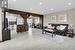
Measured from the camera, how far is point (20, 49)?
504cm

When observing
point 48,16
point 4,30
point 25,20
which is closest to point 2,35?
point 4,30

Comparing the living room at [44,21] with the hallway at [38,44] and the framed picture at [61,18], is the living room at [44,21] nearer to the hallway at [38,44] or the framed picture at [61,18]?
the framed picture at [61,18]

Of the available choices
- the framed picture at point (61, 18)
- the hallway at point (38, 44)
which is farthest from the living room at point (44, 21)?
the hallway at point (38, 44)

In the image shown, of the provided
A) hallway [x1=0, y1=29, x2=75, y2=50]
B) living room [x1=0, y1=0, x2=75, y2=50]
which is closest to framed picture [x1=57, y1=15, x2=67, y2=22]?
living room [x1=0, y1=0, x2=75, y2=50]

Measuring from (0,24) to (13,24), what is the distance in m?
10.1

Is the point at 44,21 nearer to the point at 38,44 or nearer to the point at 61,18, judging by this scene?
the point at 61,18

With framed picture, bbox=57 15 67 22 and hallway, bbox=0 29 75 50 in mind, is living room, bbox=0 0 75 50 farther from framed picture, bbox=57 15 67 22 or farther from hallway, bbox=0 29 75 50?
hallway, bbox=0 29 75 50

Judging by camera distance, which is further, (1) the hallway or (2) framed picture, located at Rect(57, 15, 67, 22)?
(2) framed picture, located at Rect(57, 15, 67, 22)

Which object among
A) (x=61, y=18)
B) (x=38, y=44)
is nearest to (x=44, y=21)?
(x=61, y=18)

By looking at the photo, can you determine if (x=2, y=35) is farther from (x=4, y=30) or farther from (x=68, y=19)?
(x=68, y=19)

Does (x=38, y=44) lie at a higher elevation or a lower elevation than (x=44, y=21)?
lower

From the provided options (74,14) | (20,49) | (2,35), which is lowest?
(20,49)

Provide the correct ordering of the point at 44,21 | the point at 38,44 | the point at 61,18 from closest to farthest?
the point at 38,44 < the point at 61,18 < the point at 44,21

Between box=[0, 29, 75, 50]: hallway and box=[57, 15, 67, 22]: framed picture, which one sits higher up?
box=[57, 15, 67, 22]: framed picture
